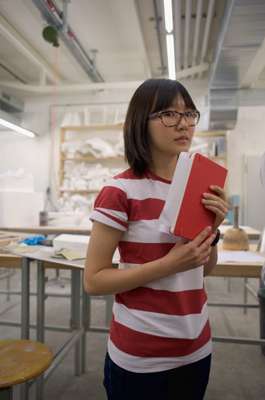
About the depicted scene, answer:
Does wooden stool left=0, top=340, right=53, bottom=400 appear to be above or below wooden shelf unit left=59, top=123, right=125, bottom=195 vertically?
below

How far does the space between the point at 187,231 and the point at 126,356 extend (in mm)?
329

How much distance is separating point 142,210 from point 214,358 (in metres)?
2.06

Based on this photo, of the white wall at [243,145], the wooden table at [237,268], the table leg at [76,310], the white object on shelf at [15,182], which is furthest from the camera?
the white wall at [243,145]

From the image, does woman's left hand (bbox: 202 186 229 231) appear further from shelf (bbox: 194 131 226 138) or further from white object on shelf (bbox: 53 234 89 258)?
shelf (bbox: 194 131 226 138)

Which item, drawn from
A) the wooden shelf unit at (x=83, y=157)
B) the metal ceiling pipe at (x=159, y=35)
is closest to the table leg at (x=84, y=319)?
the metal ceiling pipe at (x=159, y=35)

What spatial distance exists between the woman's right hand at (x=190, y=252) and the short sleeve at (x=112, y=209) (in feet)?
0.42

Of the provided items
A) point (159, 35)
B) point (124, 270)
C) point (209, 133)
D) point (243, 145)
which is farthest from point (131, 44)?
point (124, 270)

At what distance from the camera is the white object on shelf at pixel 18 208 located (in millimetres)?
3490

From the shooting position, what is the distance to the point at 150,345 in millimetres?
730

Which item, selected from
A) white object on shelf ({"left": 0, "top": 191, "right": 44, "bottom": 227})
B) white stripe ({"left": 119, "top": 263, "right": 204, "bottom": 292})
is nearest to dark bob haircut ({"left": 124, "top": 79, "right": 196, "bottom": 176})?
white stripe ({"left": 119, "top": 263, "right": 204, "bottom": 292})

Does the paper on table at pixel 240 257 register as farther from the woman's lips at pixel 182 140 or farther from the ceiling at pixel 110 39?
the ceiling at pixel 110 39

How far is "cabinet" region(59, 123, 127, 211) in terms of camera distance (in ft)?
18.5

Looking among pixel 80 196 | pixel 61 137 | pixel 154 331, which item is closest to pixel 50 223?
pixel 80 196

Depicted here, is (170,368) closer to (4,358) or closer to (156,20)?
(4,358)
